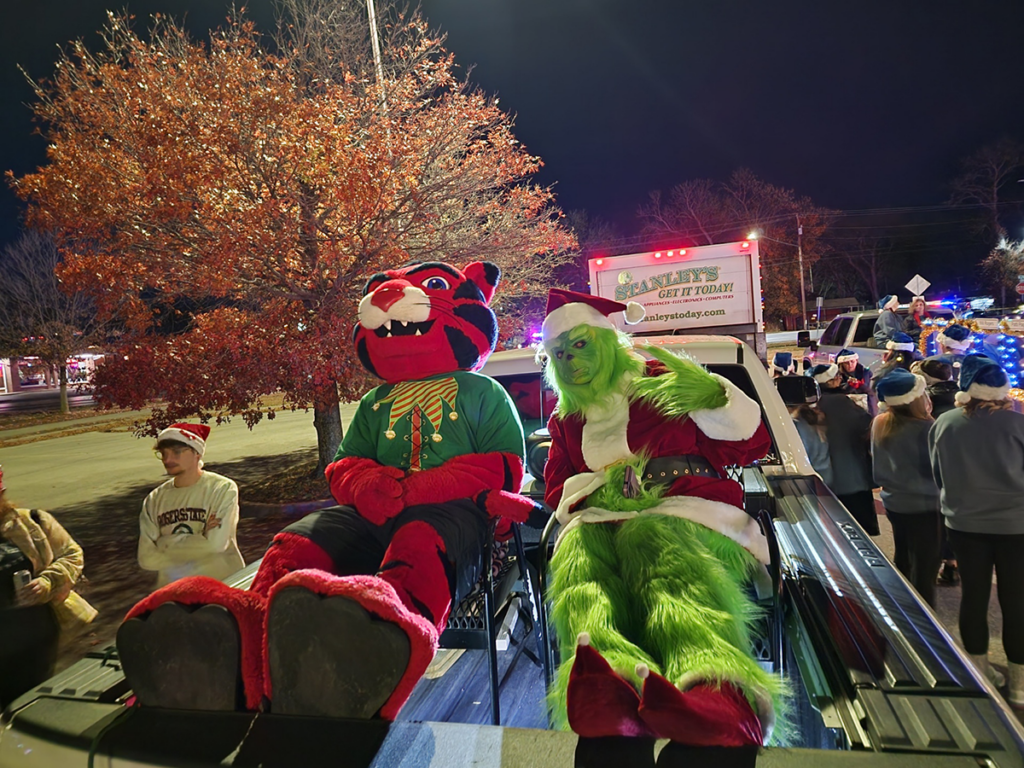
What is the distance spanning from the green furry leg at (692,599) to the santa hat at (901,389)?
8.33ft

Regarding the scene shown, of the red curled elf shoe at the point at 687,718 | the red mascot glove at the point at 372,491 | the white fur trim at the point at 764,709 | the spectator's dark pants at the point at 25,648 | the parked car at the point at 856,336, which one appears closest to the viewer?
the red curled elf shoe at the point at 687,718

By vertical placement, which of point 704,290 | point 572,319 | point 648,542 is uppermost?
point 704,290

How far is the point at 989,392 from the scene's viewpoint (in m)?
3.43

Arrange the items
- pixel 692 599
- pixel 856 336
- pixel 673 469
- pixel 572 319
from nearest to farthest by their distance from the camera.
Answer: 1. pixel 692 599
2. pixel 673 469
3. pixel 572 319
4. pixel 856 336

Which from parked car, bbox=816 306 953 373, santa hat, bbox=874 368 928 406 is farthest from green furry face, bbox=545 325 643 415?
parked car, bbox=816 306 953 373

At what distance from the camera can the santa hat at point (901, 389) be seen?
160 inches

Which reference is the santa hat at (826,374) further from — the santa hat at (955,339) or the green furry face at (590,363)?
the green furry face at (590,363)

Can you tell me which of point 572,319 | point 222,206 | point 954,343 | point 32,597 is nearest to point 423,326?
point 572,319

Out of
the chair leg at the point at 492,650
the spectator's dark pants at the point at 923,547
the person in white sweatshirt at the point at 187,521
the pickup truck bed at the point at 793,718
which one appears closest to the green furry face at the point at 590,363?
the chair leg at the point at 492,650

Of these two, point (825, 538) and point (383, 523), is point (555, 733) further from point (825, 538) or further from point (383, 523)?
point (825, 538)

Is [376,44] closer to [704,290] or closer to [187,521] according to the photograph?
[704,290]

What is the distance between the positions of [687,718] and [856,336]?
1329 centimetres

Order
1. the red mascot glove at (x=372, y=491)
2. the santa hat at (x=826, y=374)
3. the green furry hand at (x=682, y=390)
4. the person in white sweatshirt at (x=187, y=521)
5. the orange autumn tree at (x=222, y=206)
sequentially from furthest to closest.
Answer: the orange autumn tree at (x=222, y=206) → the santa hat at (x=826, y=374) → the person in white sweatshirt at (x=187, y=521) → the red mascot glove at (x=372, y=491) → the green furry hand at (x=682, y=390)

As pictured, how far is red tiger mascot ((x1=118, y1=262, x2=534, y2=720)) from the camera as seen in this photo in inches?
66.3
